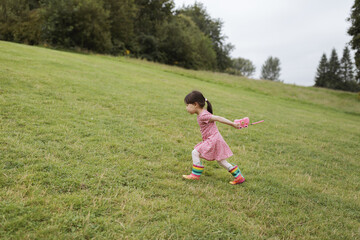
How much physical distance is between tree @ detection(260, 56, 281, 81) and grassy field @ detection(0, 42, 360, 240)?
124662 millimetres

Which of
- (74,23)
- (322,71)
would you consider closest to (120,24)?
(74,23)

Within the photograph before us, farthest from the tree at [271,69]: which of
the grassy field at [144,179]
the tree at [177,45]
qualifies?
the grassy field at [144,179]

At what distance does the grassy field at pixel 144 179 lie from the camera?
3160mm

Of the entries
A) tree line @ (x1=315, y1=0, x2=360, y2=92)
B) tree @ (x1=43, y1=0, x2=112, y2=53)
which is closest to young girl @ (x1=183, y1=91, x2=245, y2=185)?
tree @ (x1=43, y1=0, x2=112, y2=53)

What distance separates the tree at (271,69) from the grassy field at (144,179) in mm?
124662

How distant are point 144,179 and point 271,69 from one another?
13200cm

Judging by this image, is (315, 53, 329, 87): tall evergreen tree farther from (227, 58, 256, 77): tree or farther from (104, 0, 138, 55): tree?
(104, 0, 138, 55): tree

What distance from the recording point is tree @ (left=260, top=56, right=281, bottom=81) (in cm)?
12381

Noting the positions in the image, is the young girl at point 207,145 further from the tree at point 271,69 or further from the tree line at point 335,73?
the tree at point 271,69

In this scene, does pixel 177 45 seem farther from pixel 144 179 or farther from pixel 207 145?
pixel 144 179

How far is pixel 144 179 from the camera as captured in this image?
14.4 feet

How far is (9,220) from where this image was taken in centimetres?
283

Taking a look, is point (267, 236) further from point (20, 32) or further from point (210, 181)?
point (20, 32)

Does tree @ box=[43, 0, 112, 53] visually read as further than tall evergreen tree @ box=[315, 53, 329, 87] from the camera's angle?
No
